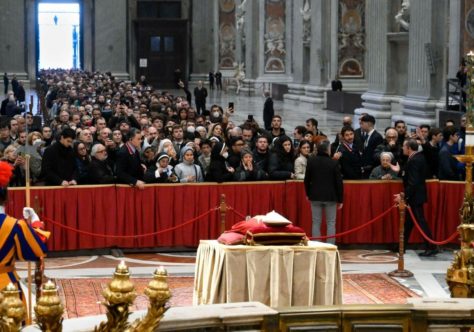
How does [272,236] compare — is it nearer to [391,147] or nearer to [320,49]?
[391,147]

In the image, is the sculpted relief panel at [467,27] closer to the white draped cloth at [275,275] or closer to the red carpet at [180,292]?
the red carpet at [180,292]

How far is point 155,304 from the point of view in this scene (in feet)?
20.5

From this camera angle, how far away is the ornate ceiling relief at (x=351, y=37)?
42.7 meters

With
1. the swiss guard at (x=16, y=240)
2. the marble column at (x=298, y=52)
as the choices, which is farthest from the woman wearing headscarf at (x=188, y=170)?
the marble column at (x=298, y=52)

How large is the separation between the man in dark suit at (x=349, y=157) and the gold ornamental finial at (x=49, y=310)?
11732 millimetres

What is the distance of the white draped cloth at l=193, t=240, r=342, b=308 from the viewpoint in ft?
35.6

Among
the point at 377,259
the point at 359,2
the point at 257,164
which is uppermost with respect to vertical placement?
the point at 359,2

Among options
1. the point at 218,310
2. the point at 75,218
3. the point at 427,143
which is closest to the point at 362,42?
the point at 427,143

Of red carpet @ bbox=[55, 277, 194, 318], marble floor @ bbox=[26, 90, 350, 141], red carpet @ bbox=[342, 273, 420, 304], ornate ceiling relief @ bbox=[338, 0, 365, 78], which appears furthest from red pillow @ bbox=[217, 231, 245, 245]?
ornate ceiling relief @ bbox=[338, 0, 365, 78]

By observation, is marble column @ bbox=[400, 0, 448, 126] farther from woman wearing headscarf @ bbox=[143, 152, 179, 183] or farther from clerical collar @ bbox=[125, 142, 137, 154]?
clerical collar @ bbox=[125, 142, 137, 154]

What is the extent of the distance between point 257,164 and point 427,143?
2624 mm

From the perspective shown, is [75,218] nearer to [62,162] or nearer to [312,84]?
[62,162]

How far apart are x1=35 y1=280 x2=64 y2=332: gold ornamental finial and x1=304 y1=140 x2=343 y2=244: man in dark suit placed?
10.0 meters

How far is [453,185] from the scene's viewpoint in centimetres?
1694
